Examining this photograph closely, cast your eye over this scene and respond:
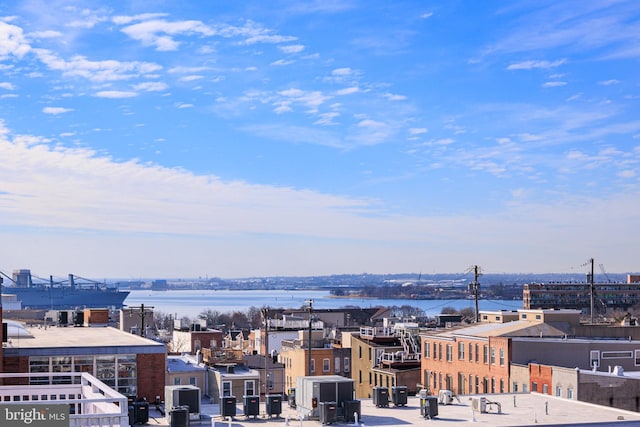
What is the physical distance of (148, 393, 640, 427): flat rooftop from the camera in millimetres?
32375

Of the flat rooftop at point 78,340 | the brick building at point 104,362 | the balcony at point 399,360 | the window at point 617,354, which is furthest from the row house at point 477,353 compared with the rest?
the brick building at point 104,362

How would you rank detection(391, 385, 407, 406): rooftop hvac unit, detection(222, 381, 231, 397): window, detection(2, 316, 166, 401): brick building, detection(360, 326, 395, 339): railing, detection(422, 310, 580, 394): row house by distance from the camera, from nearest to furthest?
detection(391, 385, 407, 406): rooftop hvac unit → detection(2, 316, 166, 401): brick building → detection(222, 381, 231, 397): window → detection(422, 310, 580, 394): row house → detection(360, 326, 395, 339): railing

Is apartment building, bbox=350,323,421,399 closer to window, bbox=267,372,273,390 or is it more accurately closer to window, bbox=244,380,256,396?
window, bbox=267,372,273,390

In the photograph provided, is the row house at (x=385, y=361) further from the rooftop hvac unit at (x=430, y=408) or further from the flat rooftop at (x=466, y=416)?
the rooftop hvac unit at (x=430, y=408)

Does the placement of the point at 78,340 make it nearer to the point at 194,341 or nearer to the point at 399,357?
the point at 399,357

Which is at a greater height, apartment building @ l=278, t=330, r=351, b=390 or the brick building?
the brick building

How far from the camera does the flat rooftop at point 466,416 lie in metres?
32.4

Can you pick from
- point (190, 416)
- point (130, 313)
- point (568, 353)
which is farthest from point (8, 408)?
point (130, 313)

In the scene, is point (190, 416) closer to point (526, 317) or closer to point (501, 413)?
point (501, 413)

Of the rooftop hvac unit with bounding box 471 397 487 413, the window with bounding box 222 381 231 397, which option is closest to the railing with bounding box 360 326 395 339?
the window with bounding box 222 381 231 397

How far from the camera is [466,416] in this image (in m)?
34.9

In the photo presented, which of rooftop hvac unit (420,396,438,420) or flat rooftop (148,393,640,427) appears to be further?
rooftop hvac unit (420,396,438,420)

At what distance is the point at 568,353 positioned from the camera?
6091cm

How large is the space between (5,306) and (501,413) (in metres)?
128
